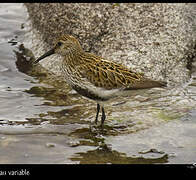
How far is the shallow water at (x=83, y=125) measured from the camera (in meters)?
6.70

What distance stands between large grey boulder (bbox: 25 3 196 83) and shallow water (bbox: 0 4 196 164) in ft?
2.18

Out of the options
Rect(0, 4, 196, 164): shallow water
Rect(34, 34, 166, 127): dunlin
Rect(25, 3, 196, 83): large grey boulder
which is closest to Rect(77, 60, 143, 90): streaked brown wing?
Rect(34, 34, 166, 127): dunlin

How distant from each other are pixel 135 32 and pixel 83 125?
302 centimetres

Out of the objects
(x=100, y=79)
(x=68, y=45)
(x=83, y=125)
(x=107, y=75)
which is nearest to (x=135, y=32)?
(x=68, y=45)

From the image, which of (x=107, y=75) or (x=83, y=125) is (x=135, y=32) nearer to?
(x=107, y=75)

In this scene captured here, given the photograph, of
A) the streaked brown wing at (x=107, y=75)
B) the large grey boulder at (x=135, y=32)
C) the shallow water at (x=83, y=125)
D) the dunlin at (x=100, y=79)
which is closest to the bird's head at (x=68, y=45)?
the dunlin at (x=100, y=79)

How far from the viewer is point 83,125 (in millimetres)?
7750

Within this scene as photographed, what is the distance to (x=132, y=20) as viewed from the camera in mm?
10102

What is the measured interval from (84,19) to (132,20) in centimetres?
105

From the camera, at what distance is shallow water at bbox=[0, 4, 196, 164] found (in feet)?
22.0

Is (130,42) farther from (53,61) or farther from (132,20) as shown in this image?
(53,61)

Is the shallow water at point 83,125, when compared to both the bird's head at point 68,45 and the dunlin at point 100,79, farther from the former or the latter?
the bird's head at point 68,45
